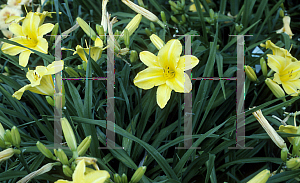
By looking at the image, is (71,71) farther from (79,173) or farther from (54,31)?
(79,173)

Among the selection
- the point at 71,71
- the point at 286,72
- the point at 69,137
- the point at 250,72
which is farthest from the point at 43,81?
the point at 286,72

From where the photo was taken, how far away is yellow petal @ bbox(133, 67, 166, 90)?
0.87 metres

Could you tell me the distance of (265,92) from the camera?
3.75 feet

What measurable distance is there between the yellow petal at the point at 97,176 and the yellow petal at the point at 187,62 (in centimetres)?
43

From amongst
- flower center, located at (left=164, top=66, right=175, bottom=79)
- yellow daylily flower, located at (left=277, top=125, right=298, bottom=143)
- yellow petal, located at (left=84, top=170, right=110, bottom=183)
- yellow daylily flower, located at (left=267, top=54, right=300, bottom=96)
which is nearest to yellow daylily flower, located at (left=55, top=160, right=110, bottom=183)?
yellow petal, located at (left=84, top=170, right=110, bottom=183)

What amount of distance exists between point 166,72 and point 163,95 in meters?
0.10

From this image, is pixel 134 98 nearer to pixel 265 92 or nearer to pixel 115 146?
pixel 115 146

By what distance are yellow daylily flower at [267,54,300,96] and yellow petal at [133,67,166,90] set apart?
435 millimetres

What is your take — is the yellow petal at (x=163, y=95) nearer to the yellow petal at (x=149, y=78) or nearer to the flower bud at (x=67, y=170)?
the yellow petal at (x=149, y=78)

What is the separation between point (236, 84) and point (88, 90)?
65cm

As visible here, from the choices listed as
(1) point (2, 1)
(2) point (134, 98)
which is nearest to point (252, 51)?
(2) point (134, 98)

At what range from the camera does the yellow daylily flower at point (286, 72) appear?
3.24 ft

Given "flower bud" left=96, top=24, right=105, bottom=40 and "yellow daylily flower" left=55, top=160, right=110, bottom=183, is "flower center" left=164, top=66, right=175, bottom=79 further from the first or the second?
"yellow daylily flower" left=55, top=160, right=110, bottom=183

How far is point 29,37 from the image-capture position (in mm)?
1073
